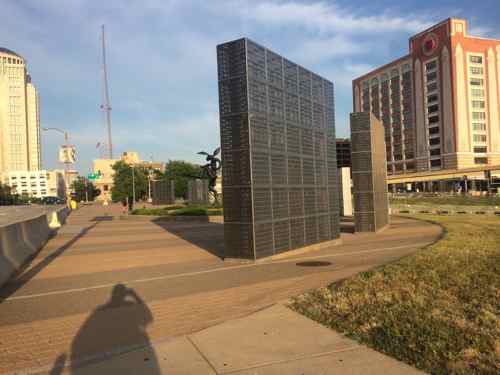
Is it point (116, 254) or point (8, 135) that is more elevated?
point (8, 135)

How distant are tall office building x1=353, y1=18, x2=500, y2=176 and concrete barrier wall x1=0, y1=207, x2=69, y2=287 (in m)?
95.5

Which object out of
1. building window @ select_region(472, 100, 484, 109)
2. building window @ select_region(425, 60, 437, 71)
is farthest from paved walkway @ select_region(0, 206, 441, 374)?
building window @ select_region(425, 60, 437, 71)

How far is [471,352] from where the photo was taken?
4.59 m

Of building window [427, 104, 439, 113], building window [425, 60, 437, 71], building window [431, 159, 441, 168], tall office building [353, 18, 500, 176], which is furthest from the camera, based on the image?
building window [427, 104, 439, 113]

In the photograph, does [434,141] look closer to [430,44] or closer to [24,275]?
[430,44]

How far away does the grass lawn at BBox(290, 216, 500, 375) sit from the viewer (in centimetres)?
461

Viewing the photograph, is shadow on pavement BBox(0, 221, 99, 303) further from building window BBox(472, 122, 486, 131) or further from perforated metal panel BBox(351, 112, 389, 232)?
building window BBox(472, 122, 486, 131)

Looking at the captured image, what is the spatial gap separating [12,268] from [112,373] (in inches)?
304

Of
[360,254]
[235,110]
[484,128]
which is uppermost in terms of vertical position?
[484,128]

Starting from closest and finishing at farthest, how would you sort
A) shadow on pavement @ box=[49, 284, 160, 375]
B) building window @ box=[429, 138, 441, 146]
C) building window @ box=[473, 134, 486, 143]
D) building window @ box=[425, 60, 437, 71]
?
shadow on pavement @ box=[49, 284, 160, 375] → building window @ box=[473, 134, 486, 143] → building window @ box=[425, 60, 437, 71] → building window @ box=[429, 138, 441, 146]

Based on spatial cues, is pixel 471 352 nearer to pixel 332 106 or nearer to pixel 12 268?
pixel 12 268

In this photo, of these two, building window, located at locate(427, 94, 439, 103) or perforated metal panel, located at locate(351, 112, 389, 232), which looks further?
building window, located at locate(427, 94, 439, 103)

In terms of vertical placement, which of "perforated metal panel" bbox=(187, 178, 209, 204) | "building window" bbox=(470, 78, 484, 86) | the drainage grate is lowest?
the drainage grate

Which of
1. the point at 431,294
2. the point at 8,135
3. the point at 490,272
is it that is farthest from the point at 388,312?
the point at 8,135
